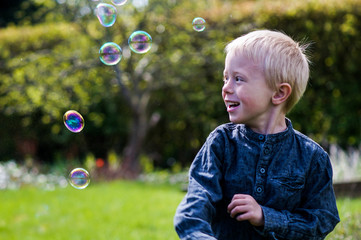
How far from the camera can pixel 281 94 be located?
1906 millimetres

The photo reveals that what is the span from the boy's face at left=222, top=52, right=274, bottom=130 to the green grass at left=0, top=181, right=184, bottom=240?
212 cm

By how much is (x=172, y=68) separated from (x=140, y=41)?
13.1 ft

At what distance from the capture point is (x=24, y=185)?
7.20 meters

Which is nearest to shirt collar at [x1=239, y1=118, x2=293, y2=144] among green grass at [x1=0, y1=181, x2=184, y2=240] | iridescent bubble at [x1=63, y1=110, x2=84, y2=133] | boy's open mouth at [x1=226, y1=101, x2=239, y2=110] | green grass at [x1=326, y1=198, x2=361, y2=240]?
boy's open mouth at [x1=226, y1=101, x2=239, y2=110]

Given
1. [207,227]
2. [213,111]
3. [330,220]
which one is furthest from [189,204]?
[213,111]

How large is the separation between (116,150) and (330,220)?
26.0 ft

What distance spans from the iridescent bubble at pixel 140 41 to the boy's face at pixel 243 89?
83.7 inches

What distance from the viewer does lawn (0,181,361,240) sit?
385 centimetres

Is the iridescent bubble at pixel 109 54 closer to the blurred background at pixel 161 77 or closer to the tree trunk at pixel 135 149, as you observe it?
the blurred background at pixel 161 77

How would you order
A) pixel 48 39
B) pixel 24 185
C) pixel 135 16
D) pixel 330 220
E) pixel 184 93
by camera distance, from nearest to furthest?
pixel 330 220 → pixel 24 185 → pixel 135 16 → pixel 184 93 → pixel 48 39

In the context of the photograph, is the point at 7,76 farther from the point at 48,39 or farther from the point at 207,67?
the point at 207,67

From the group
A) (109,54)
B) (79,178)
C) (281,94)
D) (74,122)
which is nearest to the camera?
(281,94)

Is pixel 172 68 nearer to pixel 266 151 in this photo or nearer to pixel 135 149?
pixel 135 149

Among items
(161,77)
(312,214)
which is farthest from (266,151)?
(161,77)
